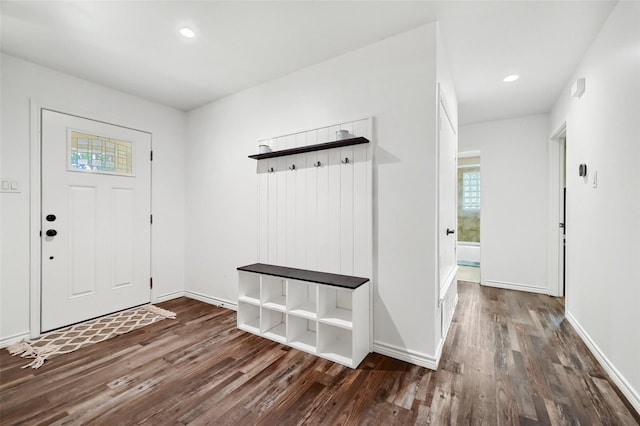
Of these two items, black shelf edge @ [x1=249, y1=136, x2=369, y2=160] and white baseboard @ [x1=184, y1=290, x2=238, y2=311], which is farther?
white baseboard @ [x1=184, y1=290, x2=238, y2=311]

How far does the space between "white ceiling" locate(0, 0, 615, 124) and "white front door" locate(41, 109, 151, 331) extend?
658 millimetres

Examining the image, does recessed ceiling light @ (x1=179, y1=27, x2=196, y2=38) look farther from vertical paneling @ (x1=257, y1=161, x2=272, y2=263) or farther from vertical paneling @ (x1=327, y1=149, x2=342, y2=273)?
vertical paneling @ (x1=327, y1=149, x2=342, y2=273)

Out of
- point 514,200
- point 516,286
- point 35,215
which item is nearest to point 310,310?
point 35,215

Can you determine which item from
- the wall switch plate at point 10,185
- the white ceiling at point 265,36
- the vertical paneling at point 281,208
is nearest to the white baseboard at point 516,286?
the white ceiling at point 265,36

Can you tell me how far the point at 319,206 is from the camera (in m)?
2.63

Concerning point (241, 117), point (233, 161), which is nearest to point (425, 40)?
point (241, 117)

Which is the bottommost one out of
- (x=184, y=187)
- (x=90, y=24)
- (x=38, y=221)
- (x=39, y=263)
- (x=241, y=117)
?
(x=39, y=263)

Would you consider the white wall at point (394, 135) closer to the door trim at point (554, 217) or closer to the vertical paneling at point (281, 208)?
the vertical paneling at point (281, 208)

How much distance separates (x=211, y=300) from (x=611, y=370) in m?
3.80

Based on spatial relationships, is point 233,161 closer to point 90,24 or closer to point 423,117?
point 90,24

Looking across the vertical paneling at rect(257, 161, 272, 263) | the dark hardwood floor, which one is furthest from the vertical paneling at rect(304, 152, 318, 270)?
the dark hardwood floor

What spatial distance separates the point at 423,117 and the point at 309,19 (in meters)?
1.13

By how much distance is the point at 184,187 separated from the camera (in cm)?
395

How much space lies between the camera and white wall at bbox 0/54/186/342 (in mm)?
2502
